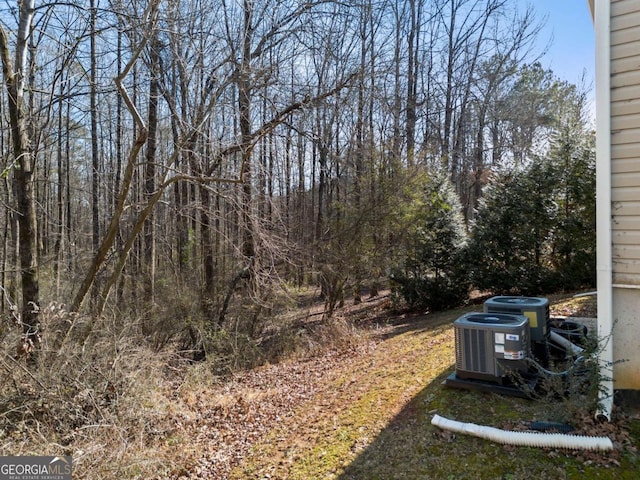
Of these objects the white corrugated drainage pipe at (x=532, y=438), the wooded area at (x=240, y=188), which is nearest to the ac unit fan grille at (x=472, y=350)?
the white corrugated drainage pipe at (x=532, y=438)

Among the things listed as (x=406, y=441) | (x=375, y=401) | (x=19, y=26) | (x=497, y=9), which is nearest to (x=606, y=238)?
(x=406, y=441)

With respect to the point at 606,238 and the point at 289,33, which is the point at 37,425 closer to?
the point at 606,238

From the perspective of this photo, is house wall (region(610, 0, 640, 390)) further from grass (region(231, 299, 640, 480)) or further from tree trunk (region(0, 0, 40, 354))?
tree trunk (region(0, 0, 40, 354))

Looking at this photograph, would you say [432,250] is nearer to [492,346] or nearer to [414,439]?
[492,346]

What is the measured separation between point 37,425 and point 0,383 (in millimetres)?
628

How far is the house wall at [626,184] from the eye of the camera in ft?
9.07

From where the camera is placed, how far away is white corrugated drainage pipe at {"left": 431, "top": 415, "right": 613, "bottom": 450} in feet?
8.14

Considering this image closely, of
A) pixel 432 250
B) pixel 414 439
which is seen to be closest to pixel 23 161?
pixel 414 439

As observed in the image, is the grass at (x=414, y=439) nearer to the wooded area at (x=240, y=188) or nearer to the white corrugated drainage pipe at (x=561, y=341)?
the white corrugated drainage pipe at (x=561, y=341)

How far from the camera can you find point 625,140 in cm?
281

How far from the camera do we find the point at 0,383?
3650 mm

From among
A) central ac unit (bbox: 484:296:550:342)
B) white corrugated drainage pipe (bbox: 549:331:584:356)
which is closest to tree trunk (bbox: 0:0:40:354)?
central ac unit (bbox: 484:296:550:342)

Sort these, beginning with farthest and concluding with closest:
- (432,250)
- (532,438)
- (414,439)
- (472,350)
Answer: (432,250) → (472,350) → (414,439) → (532,438)

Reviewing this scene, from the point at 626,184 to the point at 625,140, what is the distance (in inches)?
13.0
